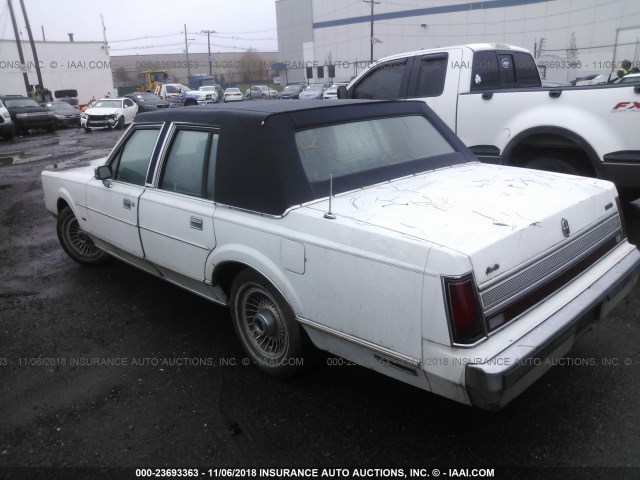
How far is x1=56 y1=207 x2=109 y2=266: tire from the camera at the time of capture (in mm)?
5234

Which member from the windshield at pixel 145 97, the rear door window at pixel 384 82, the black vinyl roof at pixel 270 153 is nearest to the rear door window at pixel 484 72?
the rear door window at pixel 384 82

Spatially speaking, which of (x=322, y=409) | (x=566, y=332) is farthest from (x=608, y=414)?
(x=322, y=409)

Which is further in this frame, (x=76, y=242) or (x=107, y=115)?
(x=107, y=115)

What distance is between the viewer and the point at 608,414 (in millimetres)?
2717

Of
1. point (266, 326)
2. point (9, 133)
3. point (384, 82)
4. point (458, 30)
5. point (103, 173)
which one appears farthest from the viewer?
point (458, 30)

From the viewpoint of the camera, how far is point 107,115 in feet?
74.0

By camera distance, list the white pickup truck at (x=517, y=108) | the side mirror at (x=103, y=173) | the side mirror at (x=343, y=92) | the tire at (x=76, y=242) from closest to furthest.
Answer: the side mirror at (x=103, y=173) < the white pickup truck at (x=517, y=108) < the tire at (x=76, y=242) < the side mirror at (x=343, y=92)

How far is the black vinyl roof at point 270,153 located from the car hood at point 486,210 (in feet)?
0.43

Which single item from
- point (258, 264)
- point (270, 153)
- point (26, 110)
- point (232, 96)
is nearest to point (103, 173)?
point (270, 153)

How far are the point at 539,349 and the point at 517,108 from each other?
3.87 meters

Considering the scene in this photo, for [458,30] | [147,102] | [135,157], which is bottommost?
[147,102]

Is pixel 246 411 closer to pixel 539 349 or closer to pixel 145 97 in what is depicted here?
pixel 539 349

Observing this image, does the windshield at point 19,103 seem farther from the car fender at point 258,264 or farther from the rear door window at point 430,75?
the car fender at point 258,264

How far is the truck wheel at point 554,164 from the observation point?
5.28m
